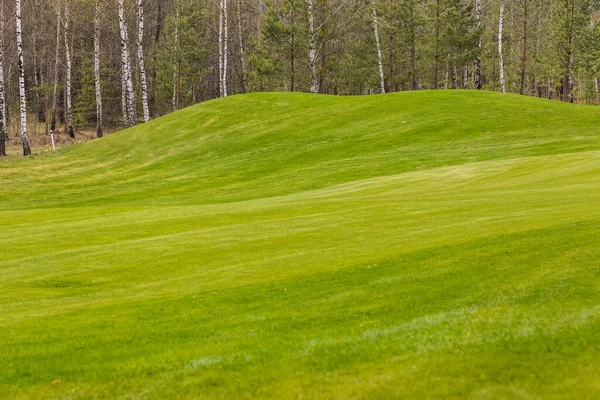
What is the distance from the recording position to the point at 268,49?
76938 mm

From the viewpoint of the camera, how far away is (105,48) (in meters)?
87.7

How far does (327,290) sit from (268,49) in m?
69.7

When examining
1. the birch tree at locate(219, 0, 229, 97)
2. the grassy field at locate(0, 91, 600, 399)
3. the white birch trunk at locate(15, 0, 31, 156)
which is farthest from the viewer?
the birch tree at locate(219, 0, 229, 97)

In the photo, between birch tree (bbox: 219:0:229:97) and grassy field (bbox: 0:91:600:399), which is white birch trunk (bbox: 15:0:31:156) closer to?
grassy field (bbox: 0:91:600:399)

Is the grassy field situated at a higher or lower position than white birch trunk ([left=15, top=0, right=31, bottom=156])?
lower

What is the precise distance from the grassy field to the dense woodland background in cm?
4421

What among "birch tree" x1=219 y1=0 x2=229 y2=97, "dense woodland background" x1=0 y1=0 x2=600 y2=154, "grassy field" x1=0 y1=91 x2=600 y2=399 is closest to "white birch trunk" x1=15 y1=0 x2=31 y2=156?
"grassy field" x1=0 y1=91 x2=600 y2=399

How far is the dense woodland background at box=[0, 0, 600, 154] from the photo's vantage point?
230ft

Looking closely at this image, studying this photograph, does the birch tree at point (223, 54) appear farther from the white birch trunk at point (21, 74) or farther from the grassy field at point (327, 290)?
the grassy field at point (327, 290)

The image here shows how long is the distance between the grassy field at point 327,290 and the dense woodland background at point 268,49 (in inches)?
1740

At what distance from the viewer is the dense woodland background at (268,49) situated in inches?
2756

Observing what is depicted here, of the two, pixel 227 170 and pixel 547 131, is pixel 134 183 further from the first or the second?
pixel 547 131

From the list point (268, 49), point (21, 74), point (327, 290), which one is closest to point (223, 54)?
point (268, 49)

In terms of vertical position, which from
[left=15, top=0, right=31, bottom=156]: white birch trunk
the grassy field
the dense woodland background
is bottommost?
the grassy field
